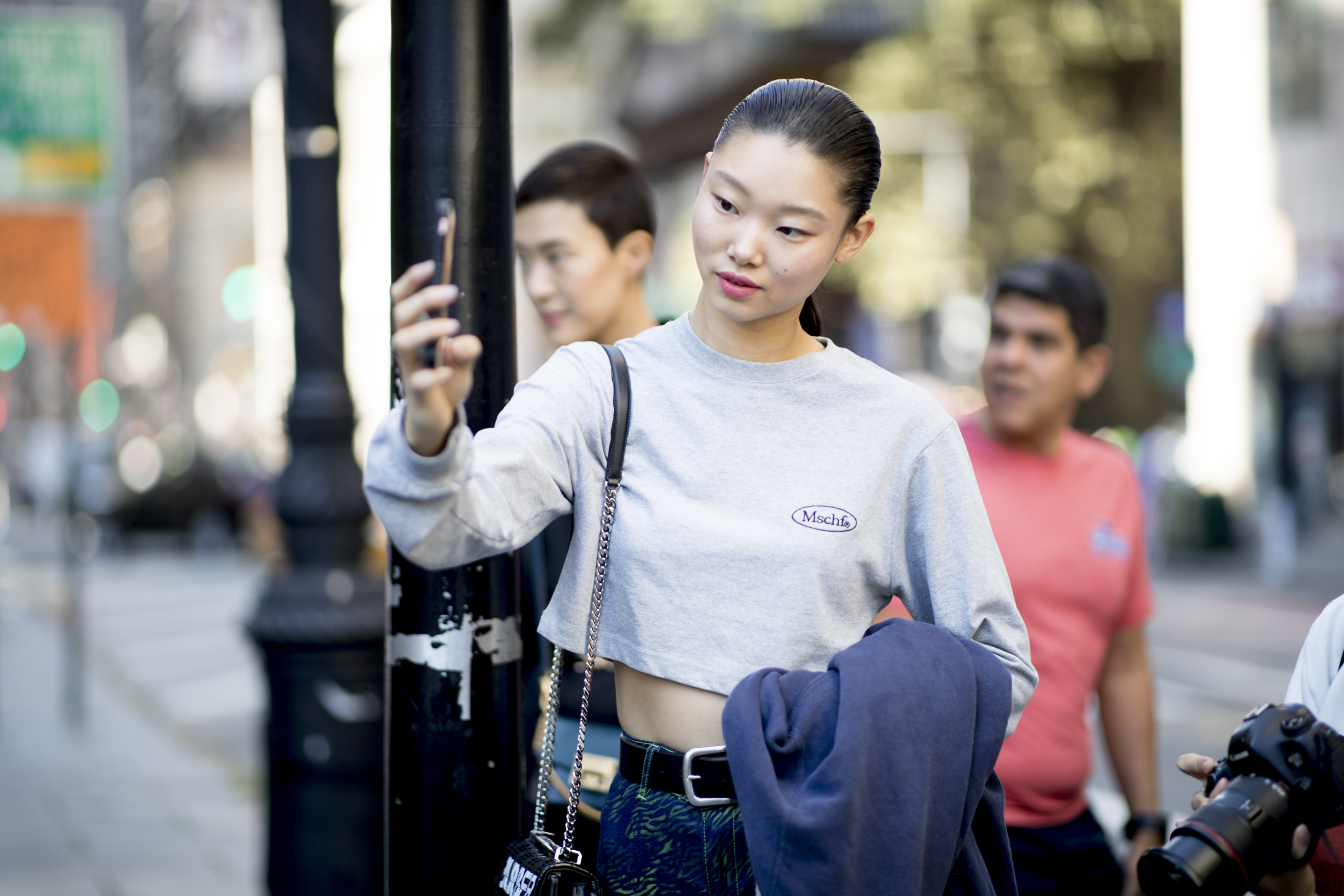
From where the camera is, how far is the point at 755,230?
6.06 ft

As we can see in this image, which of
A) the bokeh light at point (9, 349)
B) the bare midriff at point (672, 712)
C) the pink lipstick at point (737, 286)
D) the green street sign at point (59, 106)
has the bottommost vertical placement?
the bokeh light at point (9, 349)

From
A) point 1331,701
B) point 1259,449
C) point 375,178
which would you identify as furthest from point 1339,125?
point 1331,701

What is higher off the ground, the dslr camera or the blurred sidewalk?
the dslr camera

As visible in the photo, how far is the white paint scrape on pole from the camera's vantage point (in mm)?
22156

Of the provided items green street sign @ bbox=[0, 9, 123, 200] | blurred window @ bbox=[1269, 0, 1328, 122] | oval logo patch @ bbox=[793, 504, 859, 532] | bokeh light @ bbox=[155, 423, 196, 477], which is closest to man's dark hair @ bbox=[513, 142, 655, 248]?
oval logo patch @ bbox=[793, 504, 859, 532]

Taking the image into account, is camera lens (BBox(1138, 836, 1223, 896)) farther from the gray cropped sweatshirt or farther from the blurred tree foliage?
the blurred tree foliage

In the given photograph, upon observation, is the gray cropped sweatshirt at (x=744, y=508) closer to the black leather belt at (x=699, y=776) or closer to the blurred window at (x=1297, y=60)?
the black leather belt at (x=699, y=776)

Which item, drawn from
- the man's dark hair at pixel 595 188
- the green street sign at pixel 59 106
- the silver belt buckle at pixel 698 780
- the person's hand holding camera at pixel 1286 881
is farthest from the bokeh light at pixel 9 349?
the person's hand holding camera at pixel 1286 881

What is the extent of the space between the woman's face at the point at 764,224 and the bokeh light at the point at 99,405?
166 feet

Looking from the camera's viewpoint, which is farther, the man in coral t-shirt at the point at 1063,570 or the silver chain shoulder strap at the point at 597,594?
the man in coral t-shirt at the point at 1063,570

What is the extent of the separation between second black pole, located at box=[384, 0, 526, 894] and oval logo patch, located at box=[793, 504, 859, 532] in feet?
2.17

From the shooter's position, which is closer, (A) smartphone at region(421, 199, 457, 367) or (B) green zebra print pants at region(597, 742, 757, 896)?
(A) smartphone at region(421, 199, 457, 367)

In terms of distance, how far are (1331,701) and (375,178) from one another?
30.0 metres

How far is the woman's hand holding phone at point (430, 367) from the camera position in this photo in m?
1.59
